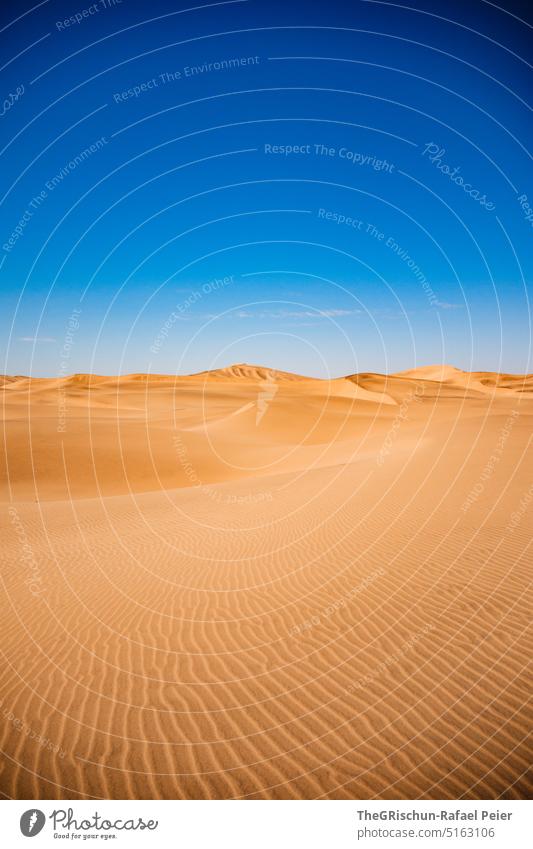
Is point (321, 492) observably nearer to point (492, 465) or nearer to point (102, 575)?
point (492, 465)

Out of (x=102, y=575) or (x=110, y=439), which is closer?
(x=102, y=575)

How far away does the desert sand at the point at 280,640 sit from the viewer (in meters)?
4.61

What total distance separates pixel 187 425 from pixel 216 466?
15.5m

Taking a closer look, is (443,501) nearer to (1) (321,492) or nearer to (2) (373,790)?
(1) (321,492)

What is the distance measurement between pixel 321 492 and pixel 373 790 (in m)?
12.5

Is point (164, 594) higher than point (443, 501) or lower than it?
lower

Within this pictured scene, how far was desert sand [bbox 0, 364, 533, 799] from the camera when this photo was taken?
4.61 m

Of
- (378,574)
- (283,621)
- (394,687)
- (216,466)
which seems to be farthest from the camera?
(216,466)

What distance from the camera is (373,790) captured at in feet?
14.2

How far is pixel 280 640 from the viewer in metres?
6.96

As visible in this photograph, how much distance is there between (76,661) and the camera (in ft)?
22.4

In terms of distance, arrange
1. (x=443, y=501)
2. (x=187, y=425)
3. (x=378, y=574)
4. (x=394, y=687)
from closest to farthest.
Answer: (x=394, y=687)
(x=378, y=574)
(x=443, y=501)
(x=187, y=425)
